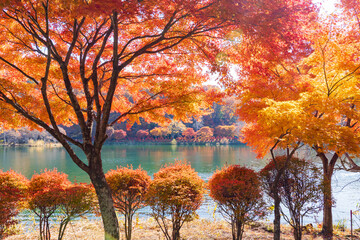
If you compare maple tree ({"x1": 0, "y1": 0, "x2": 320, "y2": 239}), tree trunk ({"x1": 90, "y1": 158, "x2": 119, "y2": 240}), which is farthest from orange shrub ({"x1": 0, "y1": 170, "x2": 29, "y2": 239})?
tree trunk ({"x1": 90, "y1": 158, "x2": 119, "y2": 240})

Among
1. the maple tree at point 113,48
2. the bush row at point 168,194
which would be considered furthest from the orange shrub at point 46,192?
the maple tree at point 113,48

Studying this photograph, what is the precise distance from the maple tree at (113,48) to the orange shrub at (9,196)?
3.88 ft

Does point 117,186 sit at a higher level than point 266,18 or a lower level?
lower

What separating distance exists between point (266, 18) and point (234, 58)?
59.7 inches

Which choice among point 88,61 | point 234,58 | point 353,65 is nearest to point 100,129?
point 88,61

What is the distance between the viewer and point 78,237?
18.3 ft

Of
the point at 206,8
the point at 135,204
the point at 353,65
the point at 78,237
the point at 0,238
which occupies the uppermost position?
the point at 206,8

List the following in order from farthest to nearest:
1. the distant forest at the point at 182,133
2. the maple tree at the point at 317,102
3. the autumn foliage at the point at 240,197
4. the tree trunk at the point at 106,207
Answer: the distant forest at the point at 182,133 < the autumn foliage at the point at 240,197 < the tree trunk at the point at 106,207 < the maple tree at the point at 317,102

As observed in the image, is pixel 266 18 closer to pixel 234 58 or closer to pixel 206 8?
pixel 206 8

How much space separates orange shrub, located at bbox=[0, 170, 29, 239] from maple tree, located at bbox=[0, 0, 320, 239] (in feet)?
3.88

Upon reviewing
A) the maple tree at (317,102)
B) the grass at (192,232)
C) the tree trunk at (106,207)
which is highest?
the maple tree at (317,102)

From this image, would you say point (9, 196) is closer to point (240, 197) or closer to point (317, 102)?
point (240, 197)

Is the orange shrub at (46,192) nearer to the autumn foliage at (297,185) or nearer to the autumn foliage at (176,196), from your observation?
the autumn foliage at (176,196)

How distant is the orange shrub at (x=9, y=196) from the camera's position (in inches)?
165
